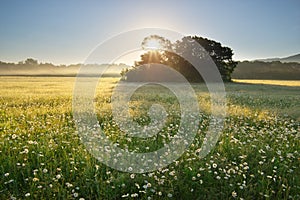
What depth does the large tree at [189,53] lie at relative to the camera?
142 feet

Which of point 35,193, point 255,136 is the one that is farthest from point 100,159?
point 255,136

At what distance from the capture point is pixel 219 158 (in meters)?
5.37

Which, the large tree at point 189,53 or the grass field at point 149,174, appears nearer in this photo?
the grass field at point 149,174

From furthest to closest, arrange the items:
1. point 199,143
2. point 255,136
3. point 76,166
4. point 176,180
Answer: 1. point 255,136
2. point 199,143
3. point 76,166
4. point 176,180

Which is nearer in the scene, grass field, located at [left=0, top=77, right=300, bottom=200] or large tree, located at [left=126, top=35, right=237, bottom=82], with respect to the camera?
grass field, located at [left=0, top=77, right=300, bottom=200]

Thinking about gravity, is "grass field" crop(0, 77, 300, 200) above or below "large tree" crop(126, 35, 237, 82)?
below

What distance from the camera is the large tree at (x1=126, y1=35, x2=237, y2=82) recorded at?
4316 cm

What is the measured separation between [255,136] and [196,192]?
11.3 feet

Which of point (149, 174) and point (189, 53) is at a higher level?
point (189, 53)

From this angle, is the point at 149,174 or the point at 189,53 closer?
the point at 149,174

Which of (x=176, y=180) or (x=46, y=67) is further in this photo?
(x=46, y=67)

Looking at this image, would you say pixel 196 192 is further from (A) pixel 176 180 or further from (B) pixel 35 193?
(B) pixel 35 193

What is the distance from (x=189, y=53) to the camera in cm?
4309

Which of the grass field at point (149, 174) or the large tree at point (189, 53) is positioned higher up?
the large tree at point (189, 53)
